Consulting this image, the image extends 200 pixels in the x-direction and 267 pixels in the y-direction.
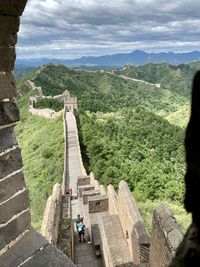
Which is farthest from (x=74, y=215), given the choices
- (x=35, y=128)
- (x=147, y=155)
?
(x=35, y=128)

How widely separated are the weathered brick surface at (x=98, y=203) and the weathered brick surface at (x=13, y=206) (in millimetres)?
11896

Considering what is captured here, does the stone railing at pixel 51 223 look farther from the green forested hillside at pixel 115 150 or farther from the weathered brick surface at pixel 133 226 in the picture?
the green forested hillside at pixel 115 150

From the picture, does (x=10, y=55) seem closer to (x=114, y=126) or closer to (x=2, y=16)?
(x=2, y=16)

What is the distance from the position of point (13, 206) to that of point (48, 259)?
19.1 inches

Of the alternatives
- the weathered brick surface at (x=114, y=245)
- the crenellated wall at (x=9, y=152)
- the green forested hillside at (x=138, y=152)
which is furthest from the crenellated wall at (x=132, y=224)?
the green forested hillside at (x=138, y=152)

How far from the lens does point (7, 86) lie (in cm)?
289

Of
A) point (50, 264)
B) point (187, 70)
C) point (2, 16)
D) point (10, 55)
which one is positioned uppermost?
point (2, 16)

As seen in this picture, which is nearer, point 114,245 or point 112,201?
point 114,245

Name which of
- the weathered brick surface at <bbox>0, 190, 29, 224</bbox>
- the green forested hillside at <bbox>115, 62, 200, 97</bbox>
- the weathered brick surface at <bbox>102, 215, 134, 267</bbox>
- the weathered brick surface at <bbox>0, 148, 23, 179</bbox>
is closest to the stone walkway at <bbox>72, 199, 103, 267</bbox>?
the weathered brick surface at <bbox>102, 215, 134, 267</bbox>

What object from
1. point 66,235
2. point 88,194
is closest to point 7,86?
point 66,235

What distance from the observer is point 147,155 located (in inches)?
1339

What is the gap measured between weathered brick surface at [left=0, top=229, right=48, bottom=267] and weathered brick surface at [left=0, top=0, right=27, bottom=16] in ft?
5.50

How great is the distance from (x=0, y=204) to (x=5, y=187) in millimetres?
134

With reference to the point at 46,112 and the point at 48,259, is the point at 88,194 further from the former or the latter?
the point at 46,112
